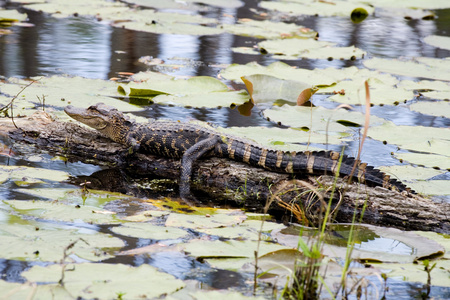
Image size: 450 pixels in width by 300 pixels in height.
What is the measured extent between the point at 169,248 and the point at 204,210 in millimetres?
718

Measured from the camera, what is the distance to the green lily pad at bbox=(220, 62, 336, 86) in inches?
293

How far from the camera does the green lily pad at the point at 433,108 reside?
629 centimetres

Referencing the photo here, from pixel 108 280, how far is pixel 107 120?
256cm

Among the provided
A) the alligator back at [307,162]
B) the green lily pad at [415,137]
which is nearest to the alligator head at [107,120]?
the alligator back at [307,162]

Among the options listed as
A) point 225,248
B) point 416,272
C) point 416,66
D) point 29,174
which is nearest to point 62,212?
point 29,174

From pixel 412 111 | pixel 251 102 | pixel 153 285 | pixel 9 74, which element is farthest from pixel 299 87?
pixel 153 285

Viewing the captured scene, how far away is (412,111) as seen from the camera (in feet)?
22.2

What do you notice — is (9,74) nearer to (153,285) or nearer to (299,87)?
(299,87)

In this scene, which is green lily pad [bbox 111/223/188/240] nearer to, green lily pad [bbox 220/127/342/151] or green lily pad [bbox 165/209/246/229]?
green lily pad [bbox 165/209/246/229]

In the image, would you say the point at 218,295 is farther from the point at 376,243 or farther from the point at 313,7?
the point at 313,7

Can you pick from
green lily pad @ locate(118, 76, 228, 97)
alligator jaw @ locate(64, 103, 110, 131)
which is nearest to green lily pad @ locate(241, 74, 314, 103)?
green lily pad @ locate(118, 76, 228, 97)

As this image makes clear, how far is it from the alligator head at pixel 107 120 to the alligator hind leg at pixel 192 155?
71 cm

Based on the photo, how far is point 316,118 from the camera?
611 centimetres

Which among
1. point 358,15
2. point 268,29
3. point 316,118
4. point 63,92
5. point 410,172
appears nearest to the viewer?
point 410,172
